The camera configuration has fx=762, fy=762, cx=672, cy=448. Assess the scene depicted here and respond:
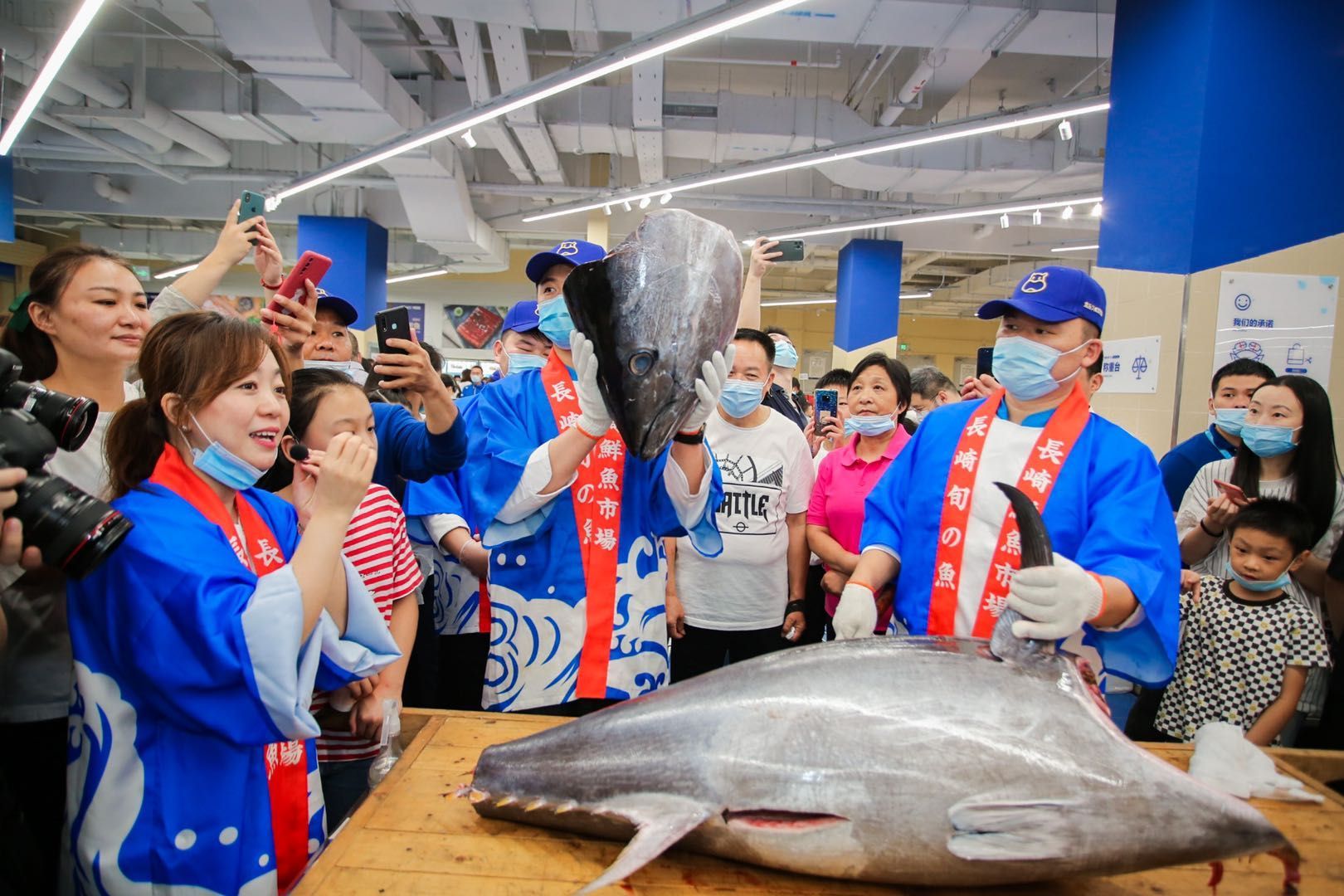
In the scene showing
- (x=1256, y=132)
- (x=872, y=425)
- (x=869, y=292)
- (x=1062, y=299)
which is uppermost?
(x=869, y=292)

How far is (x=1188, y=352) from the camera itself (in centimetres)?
416

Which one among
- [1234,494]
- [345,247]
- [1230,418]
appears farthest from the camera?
[345,247]

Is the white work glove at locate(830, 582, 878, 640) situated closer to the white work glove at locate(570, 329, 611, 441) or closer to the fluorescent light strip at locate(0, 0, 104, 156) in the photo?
the white work glove at locate(570, 329, 611, 441)

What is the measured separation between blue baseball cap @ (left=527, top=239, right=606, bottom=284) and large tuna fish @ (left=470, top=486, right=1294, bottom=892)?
1298mm

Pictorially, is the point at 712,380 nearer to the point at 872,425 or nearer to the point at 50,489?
the point at 50,489

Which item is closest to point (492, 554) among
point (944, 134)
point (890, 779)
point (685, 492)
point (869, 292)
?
point (685, 492)

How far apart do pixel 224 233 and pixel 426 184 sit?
9.64 m

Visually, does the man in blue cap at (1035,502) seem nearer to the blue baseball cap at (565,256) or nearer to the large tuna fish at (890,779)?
the large tuna fish at (890,779)

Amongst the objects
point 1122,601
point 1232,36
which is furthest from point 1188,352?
point 1122,601

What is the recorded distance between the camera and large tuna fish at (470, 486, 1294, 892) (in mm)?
1185

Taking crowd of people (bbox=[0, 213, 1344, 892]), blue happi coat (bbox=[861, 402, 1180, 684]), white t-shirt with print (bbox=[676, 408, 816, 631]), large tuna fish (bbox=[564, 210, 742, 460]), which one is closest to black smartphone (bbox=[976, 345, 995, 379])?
crowd of people (bbox=[0, 213, 1344, 892])

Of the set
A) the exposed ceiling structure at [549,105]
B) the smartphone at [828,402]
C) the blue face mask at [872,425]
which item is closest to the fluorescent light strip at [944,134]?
the exposed ceiling structure at [549,105]

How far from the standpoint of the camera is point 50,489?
120 centimetres

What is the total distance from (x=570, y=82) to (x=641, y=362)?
18.6 feet
